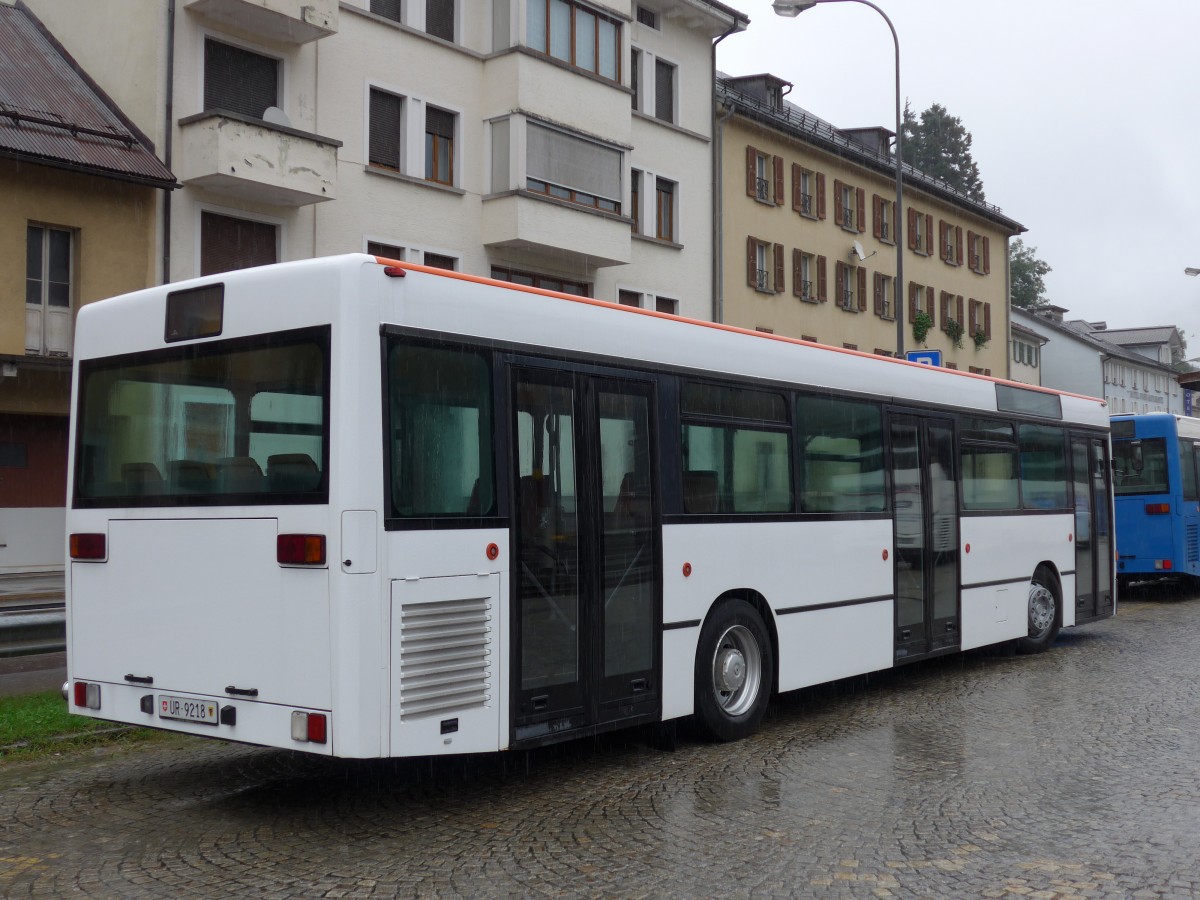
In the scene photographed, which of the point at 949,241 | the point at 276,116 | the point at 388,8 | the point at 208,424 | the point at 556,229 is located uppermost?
the point at 949,241

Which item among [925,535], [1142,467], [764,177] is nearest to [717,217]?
[764,177]

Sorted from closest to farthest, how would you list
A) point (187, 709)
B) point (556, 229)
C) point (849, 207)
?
point (187, 709)
point (556, 229)
point (849, 207)

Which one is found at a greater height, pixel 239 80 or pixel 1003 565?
pixel 239 80

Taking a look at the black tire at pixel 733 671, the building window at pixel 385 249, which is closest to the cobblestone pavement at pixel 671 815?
the black tire at pixel 733 671

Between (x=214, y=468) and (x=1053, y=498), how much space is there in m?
9.89

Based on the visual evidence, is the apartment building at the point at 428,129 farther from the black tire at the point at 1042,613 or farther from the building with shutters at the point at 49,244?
the black tire at the point at 1042,613

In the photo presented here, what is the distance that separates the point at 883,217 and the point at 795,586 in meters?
37.8

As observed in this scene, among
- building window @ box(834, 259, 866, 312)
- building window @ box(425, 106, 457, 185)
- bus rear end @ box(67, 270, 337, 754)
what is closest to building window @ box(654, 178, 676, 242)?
building window @ box(425, 106, 457, 185)

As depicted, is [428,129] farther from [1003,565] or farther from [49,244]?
[1003,565]

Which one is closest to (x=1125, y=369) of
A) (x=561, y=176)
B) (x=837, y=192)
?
(x=837, y=192)

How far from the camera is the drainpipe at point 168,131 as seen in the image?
2177 centimetres

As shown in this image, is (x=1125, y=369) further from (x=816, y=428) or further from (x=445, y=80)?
(x=816, y=428)

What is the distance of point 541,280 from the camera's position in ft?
92.1

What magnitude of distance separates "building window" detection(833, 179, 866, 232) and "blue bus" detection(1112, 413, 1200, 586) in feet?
73.3
